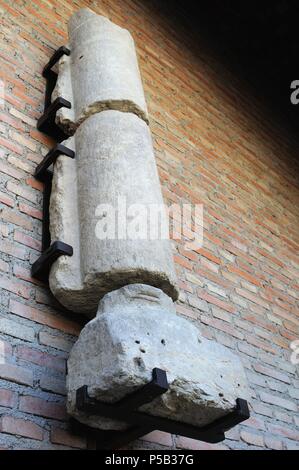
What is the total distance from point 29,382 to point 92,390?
0.26m

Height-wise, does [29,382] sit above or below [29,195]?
below

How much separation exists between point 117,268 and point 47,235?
0.39 meters

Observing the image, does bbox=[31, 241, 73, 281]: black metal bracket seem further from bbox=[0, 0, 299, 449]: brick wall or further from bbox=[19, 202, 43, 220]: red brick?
bbox=[19, 202, 43, 220]: red brick

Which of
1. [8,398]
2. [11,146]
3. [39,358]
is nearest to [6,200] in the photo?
[11,146]

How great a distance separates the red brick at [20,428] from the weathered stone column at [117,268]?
11 centimetres

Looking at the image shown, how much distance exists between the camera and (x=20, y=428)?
152 centimetres

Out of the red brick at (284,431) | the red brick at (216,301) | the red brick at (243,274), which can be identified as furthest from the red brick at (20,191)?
the red brick at (284,431)

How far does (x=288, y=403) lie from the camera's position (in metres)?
2.58

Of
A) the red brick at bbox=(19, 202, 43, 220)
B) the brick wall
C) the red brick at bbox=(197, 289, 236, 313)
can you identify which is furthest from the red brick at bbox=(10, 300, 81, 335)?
the red brick at bbox=(197, 289, 236, 313)

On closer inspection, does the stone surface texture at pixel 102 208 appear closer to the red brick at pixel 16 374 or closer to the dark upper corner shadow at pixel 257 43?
the red brick at pixel 16 374

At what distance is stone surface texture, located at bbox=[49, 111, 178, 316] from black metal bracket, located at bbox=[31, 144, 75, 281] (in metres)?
0.03

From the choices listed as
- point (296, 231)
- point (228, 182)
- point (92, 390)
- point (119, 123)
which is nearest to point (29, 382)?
point (92, 390)

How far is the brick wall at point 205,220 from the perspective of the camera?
1.71 meters

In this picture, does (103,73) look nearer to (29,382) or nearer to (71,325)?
(71,325)
